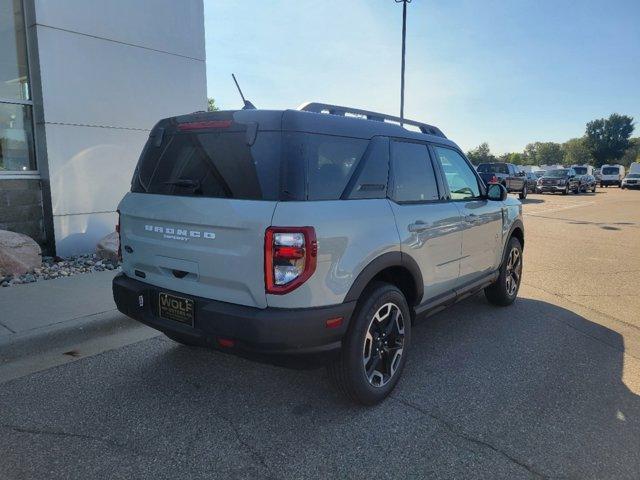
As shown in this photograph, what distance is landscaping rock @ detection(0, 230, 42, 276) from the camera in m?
5.93

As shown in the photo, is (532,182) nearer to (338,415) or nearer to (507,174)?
(507,174)

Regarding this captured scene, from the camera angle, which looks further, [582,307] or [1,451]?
[582,307]

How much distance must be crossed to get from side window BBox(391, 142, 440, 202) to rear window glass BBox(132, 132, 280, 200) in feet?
3.47

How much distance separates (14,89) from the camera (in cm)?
695

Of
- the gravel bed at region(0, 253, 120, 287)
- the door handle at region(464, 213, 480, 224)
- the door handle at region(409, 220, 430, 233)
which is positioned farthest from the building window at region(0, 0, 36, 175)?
the door handle at region(464, 213, 480, 224)

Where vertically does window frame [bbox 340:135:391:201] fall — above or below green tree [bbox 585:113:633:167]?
below

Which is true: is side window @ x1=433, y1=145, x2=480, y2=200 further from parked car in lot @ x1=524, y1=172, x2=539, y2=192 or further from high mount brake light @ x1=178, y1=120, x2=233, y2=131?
parked car in lot @ x1=524, y1=172, x2=539, y2=192

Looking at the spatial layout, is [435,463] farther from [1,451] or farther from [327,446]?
[1,451]

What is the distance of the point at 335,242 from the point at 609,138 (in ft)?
341

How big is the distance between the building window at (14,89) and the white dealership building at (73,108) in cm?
1

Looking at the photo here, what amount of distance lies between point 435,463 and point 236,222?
1733mm

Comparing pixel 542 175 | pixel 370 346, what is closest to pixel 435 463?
pixel 370 346

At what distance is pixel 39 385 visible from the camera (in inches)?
133

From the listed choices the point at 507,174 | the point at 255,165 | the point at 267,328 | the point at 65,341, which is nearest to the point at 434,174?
the point at 255,165
